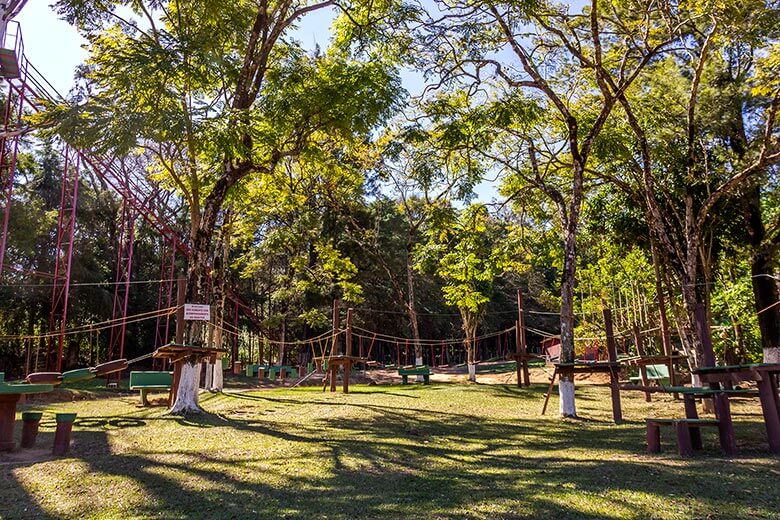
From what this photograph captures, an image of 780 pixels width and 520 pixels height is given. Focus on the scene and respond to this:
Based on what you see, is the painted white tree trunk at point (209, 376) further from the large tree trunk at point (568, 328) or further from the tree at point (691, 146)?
the tree at point (691, 146)

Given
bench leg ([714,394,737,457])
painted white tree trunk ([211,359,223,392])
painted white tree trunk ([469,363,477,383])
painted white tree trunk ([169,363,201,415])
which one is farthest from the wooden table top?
painted white tree trunk ([211,359,223,392])

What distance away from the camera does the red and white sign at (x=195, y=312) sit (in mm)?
10094

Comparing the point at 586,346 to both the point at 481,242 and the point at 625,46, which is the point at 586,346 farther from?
the point at 625,46

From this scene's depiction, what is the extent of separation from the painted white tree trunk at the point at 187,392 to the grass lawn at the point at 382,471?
1.45 feet

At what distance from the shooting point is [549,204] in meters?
15.5

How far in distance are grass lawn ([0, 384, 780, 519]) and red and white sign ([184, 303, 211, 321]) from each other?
6.03ft

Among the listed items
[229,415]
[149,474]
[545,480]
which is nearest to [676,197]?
[545,480]

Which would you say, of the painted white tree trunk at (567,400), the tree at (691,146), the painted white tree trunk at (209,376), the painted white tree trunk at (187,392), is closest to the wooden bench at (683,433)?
the painted white tree trunk at (567,400)

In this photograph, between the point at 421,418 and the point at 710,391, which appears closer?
the point at 710,391

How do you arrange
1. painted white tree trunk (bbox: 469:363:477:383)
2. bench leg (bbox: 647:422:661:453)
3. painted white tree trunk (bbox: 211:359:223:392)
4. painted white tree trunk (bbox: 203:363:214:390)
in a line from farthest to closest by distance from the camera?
painted white tree trunk (bbox: 469:363:477:383) → painted white tree trunk (bbox: 203:363:214:390) → painted white tree trunk (bbox: 211:359:223:392) → bench leg (bbox: 647:422:661:453)

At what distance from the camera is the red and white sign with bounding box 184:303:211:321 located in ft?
33.1

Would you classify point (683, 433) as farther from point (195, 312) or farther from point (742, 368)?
point (195, 312)

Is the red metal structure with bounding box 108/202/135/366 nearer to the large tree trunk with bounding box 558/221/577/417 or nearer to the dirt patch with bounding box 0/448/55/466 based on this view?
→ the dirt patch with bounding box 0/448/55/466

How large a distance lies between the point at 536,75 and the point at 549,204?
17.1ft
